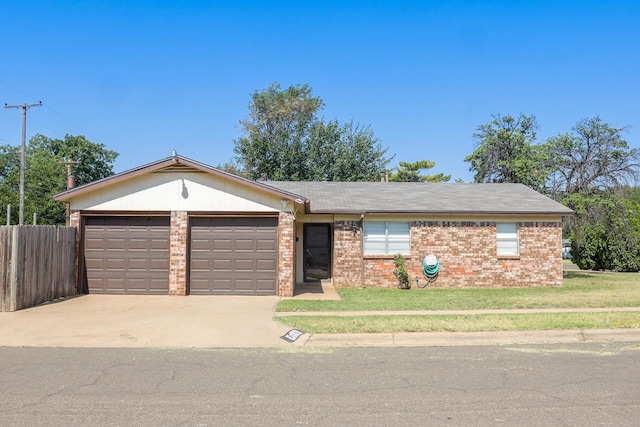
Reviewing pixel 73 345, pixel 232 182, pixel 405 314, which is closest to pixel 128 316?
pixel 73 345

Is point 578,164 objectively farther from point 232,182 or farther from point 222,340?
point 222,340

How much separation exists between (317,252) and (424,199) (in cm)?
443

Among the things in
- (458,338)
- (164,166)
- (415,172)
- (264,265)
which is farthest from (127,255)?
(415,172)

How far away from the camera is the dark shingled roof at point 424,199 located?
18000 mm

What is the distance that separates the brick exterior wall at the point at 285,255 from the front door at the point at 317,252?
4091 mm

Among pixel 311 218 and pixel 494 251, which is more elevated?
pixel 311 218

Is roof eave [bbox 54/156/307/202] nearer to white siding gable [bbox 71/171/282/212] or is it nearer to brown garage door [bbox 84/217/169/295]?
white siding gable [bbox 71/171/282/212]

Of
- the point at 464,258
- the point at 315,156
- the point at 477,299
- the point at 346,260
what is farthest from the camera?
the point at 315,156

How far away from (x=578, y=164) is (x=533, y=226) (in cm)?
641

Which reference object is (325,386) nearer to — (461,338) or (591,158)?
(461,338)

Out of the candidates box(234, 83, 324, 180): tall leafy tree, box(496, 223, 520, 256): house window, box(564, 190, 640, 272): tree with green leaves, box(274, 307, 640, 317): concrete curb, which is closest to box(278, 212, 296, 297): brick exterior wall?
box(274, 307, 640, 317): concrete curb

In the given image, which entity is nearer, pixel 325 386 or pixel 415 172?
pixel 325 386

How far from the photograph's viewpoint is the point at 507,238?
60.7 ft

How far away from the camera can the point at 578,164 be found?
23.0 meters
